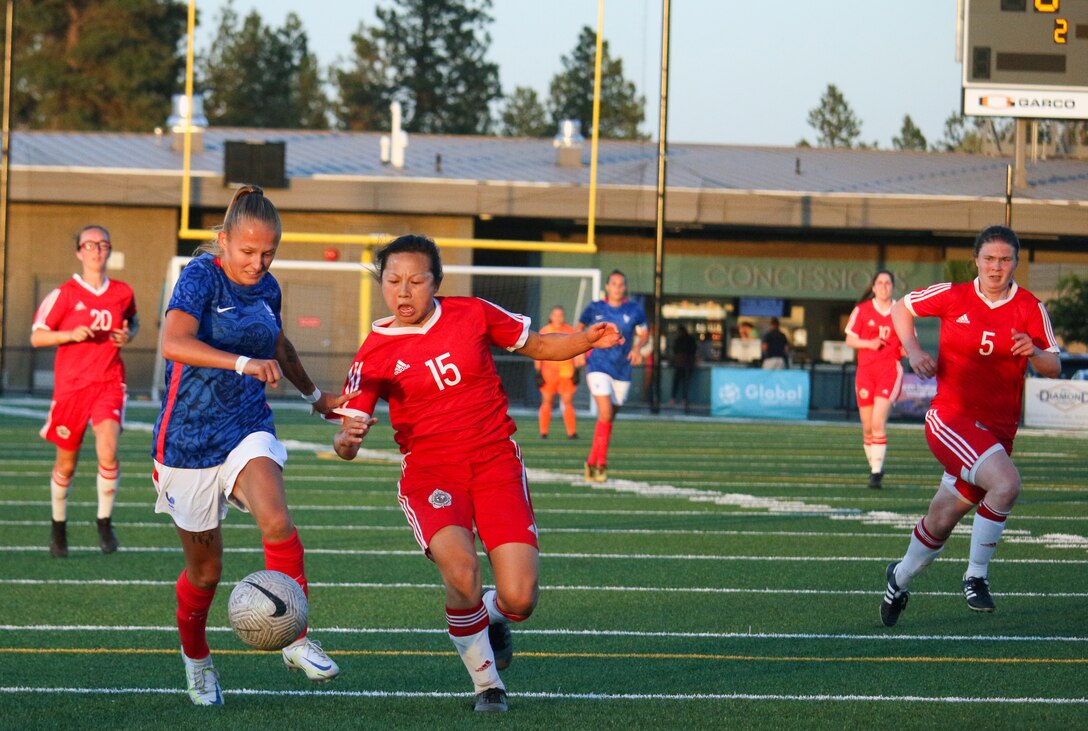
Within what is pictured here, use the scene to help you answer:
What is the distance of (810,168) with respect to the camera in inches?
1469

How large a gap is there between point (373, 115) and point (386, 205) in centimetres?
3919

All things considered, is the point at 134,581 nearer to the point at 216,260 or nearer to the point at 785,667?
the point at 216,260

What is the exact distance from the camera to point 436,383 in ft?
19.4

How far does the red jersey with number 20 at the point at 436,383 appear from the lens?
5898 mm

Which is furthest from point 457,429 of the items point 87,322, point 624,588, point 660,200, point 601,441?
point 660,200

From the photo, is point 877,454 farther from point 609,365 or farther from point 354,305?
point 354,305

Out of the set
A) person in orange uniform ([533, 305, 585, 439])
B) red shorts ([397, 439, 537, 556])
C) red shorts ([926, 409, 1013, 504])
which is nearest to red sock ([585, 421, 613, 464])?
person in orange uniform ([533, 305, 585, 439])

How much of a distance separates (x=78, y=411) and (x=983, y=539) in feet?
19.4

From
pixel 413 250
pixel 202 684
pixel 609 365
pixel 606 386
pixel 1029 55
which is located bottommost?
pixel 202 684

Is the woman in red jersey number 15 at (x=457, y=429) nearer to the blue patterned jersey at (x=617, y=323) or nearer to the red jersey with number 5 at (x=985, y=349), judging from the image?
the red jersey with number 5 at (x=985, y=349)

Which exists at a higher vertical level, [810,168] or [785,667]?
[810,168]

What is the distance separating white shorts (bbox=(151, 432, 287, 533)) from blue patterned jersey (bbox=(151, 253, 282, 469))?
0.03m

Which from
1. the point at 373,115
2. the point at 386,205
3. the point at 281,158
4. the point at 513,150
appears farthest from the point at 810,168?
the point at 373,115

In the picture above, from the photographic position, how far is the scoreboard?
59.9 ft
